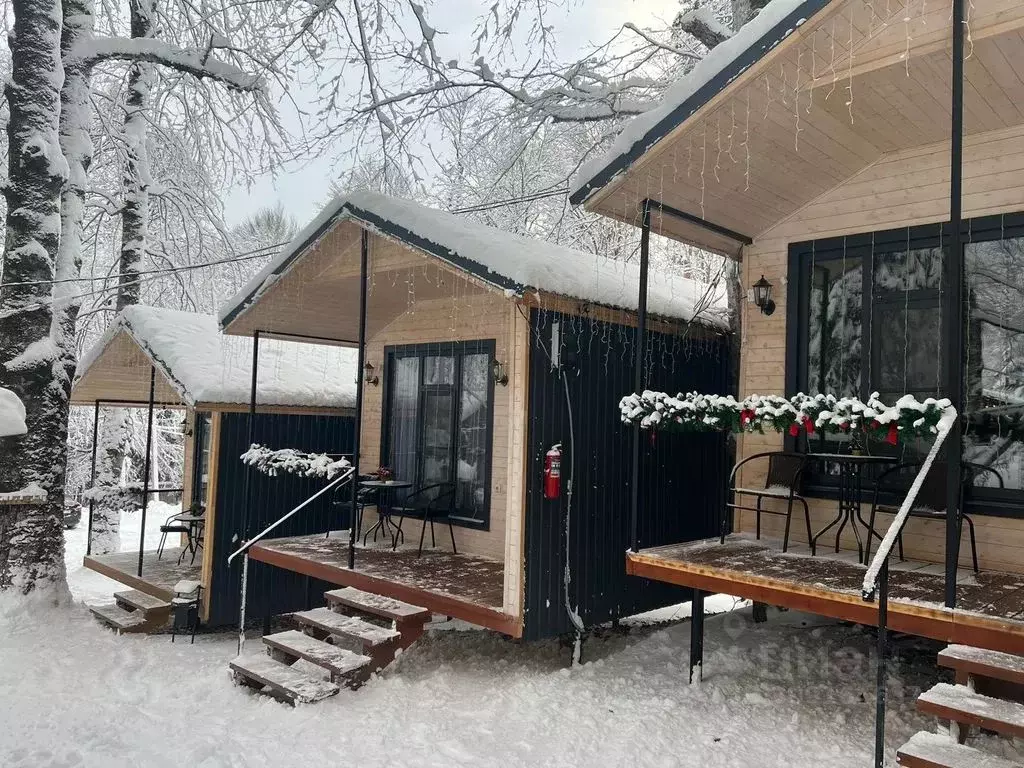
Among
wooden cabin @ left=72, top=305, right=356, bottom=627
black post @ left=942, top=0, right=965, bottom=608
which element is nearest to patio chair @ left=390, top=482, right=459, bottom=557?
wooden cabin @ left=72, top=305, right=356, bottom=627

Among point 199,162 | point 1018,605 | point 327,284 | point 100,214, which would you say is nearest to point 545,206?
point 199,162

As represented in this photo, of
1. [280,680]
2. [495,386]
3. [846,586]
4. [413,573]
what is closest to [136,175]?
[495,386]

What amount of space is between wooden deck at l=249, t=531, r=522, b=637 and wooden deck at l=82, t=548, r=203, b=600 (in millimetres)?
1450

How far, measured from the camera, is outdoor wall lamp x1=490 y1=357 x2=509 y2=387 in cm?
679

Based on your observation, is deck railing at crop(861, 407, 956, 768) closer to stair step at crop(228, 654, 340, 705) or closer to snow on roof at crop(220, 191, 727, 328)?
snow on roof at crop(220, 191, 727, 328)

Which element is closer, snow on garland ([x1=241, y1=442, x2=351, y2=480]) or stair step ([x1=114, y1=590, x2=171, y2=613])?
snow on garland ([x1=241, y1=442, x2=351, y2=480])

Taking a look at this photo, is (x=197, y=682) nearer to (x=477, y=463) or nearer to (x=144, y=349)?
(x=477, y=463)

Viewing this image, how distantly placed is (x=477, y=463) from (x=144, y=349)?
3889mm

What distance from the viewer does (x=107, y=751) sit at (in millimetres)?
4426

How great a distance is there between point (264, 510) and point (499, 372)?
3286 millimetres

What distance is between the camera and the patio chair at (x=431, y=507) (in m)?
7.23

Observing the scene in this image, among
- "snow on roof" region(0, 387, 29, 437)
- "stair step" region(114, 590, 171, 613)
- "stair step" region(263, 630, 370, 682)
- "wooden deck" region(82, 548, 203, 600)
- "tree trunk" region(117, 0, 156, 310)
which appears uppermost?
"tree trunk" region(117, 0, 156, 310)

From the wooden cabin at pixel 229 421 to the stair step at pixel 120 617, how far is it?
336mm

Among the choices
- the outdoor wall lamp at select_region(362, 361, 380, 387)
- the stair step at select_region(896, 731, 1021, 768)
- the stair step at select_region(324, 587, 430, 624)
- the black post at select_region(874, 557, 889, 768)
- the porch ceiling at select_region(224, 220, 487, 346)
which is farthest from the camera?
the outdoor wall lamp at select_region(362, 361, 380, 387)
